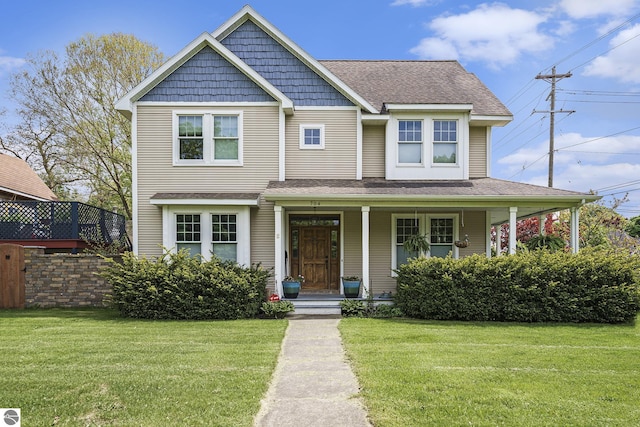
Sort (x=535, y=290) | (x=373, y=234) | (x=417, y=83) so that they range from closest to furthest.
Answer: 1. (x=535, y=290)
2. (x=373, y=234)
3. (x=417, y=83)

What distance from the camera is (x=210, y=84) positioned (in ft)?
43.0

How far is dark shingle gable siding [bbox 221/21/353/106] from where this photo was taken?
13.6 meters

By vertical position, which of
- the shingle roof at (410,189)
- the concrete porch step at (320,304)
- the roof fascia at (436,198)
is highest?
the shingle roof at (410,189)

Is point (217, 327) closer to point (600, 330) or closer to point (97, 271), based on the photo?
point (97, 271)

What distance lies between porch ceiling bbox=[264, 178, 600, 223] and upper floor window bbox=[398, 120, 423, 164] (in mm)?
1288

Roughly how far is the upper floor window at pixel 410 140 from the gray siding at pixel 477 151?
6.00 ft

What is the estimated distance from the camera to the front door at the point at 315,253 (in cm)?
1388

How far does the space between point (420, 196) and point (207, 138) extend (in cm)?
620

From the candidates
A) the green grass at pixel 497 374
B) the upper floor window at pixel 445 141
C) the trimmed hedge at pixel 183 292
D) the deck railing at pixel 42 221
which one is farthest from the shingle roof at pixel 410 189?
the deck railing at pixel 42 221

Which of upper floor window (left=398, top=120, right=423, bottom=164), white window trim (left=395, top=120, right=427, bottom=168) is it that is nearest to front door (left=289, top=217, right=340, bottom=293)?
white window trim (left=395, top=120, right=427, bottom=168)

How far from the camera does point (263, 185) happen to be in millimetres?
13195

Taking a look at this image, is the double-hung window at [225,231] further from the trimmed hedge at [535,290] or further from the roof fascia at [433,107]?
the roof fascia at [433,107]

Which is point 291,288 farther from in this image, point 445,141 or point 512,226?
point 445,141

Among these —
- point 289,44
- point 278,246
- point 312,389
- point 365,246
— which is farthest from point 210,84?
point 312,389
